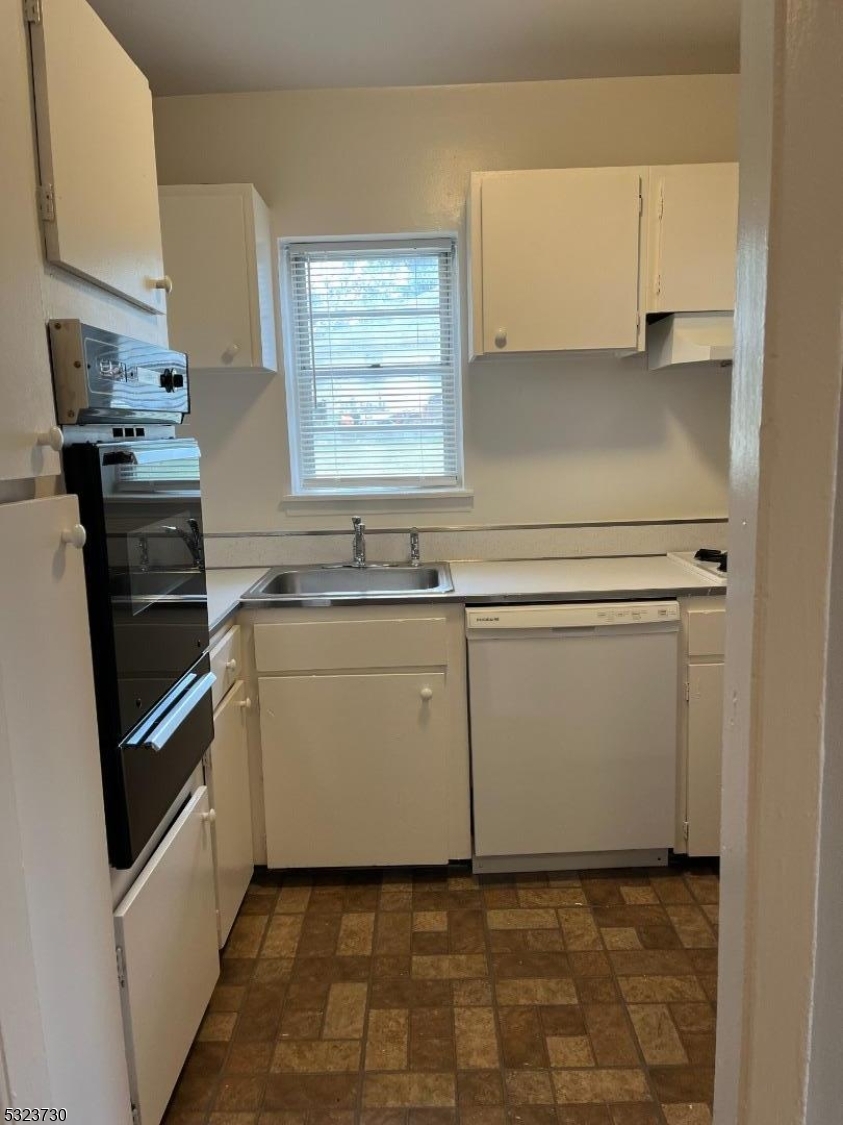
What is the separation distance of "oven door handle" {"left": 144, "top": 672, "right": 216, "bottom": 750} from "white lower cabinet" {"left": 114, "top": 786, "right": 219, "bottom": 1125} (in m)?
0.25

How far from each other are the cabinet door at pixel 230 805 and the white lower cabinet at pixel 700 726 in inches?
52.5

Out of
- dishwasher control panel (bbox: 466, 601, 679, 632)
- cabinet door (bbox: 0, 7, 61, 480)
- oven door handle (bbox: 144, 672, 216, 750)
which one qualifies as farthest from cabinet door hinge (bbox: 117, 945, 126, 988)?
dishwasher control panel (bbox: 466, 601, 679, 632)

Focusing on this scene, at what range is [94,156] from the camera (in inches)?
53.9

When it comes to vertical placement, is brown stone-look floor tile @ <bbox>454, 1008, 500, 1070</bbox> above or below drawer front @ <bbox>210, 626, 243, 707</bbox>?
below

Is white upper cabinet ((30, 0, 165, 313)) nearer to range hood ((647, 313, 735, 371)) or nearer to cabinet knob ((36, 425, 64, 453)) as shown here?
cabinet knob ((36, 425, 64, 453))

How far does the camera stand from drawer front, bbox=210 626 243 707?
210 cm

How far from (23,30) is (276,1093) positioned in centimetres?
203

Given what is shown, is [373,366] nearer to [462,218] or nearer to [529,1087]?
[462,218]

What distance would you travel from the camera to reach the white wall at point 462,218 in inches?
108

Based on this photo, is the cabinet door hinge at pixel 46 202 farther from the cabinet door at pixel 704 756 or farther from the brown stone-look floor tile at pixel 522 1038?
the cabinet door at pixel 704 756

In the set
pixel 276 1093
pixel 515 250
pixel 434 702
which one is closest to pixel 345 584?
pixel 434 702

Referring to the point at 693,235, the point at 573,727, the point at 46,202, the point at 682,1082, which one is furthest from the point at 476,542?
the point at 46,202

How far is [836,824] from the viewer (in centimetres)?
57

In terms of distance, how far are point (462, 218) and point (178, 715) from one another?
→ 203 cm
